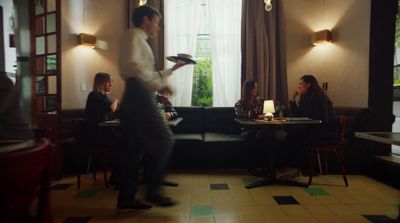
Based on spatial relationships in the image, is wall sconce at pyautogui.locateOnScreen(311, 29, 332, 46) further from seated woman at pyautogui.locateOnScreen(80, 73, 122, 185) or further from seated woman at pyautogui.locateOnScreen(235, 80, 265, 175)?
seated woman at pyautogui.locateOnScreen(80, 73, 122, 185)

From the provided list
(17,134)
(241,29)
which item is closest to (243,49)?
(241,29)

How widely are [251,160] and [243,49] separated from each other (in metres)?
1.81

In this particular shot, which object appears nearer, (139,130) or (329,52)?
(139,130)

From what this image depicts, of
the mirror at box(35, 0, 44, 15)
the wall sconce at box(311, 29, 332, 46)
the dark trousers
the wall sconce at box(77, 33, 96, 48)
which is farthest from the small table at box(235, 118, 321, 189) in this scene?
the mirror at box(35, 0, 44, 15)

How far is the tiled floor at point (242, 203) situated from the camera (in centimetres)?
247

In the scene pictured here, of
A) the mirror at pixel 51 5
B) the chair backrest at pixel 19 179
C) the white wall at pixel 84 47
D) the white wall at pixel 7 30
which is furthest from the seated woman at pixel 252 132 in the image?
the chair backrest at pixel 19 179

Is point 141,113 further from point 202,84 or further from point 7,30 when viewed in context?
point 202,84

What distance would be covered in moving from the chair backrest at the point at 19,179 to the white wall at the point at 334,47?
4.41m

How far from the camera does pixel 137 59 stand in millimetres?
2344

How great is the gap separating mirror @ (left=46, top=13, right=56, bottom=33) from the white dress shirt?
1.97 m

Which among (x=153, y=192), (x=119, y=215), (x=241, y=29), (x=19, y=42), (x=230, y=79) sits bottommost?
(x=119, y=215)

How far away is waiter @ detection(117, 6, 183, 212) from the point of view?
234 centimetres

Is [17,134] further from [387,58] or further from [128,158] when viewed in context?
[387,58]

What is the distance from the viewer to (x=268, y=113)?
347 cm
